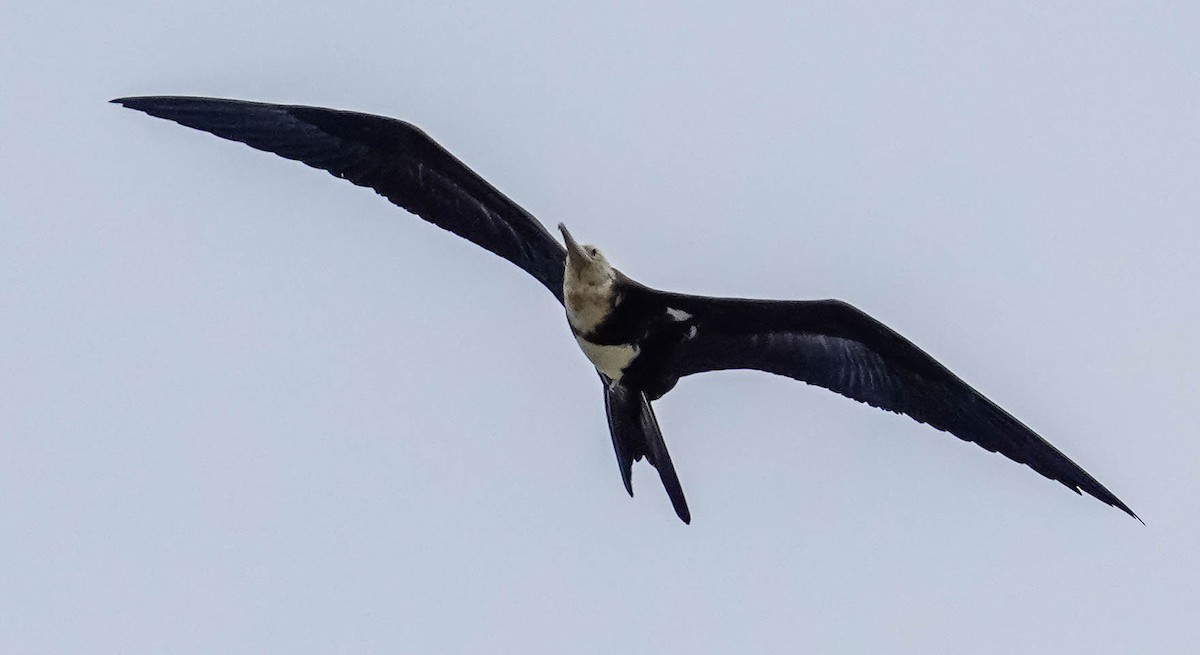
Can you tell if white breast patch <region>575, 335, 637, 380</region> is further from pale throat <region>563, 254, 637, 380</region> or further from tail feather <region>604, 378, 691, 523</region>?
tail feather <region>604, 378, 691, 523</region>

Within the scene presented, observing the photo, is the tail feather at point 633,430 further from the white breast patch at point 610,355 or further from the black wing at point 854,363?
the black wing at point 854,363

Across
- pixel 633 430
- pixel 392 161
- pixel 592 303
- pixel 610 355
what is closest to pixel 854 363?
pixel 633 430

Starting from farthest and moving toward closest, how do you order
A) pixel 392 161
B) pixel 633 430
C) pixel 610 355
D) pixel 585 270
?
pixel 392 161 → pixel 633 430 → pixel 610 355 → pixel 585 270

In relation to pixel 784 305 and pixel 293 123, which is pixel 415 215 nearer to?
pixel 293 123

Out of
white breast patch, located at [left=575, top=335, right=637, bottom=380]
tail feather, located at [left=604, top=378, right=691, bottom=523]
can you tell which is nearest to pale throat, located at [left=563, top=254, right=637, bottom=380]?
white breast patch, located at [left=575, top=335, right=637, bottom=380]

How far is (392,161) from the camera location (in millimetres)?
9148

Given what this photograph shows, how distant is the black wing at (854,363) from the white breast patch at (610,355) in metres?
0.27

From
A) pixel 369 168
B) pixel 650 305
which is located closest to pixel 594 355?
pixel 650 305

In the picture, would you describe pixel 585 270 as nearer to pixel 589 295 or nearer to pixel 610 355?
pixel 589 295

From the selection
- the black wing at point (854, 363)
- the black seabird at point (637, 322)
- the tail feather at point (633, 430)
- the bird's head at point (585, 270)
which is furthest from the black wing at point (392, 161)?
the black wing at point (854, 363)

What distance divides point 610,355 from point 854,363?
127 cm

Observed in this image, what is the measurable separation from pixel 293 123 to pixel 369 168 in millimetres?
434

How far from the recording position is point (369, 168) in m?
9.14

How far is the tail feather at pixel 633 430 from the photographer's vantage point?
29.4ft
